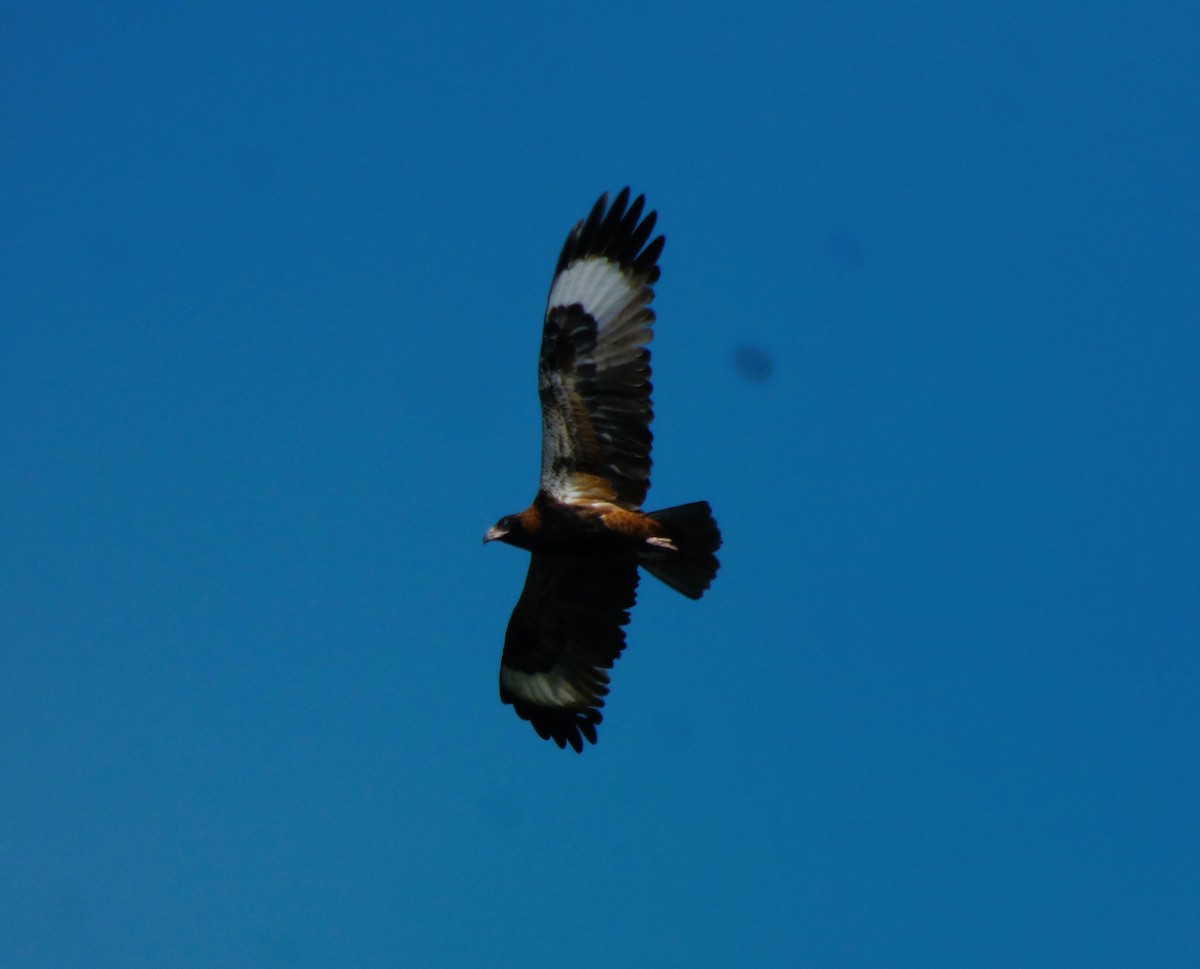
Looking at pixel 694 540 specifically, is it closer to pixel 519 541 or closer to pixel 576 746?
pixel 519 541

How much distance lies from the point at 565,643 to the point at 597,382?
207cm

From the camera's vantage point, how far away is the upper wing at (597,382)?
393 inches

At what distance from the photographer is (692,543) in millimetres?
9953

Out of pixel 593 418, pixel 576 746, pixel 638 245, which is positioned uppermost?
pixel 638 245

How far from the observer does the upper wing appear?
998 cm

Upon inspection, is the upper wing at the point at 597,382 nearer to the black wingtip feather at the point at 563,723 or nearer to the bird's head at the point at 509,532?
the bird's head at the point at 509,532

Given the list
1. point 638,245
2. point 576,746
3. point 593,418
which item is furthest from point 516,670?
point 638,245

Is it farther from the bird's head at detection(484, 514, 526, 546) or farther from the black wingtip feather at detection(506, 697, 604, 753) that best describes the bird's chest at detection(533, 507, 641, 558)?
the black wingtip feather at detection(506, 697, 604, 753)

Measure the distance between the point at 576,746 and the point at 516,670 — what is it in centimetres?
68

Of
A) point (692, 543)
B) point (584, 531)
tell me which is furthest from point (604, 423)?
point (692, 543)

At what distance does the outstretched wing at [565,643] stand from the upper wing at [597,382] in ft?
2.19

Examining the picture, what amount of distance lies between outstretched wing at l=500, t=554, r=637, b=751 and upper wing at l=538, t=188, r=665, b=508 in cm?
67

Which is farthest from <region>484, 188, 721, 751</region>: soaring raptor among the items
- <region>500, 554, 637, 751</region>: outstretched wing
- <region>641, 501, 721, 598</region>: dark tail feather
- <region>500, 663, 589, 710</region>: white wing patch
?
<region>500, 663, 589, 710</region>: white wing patch

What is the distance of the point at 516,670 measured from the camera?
450 inches
